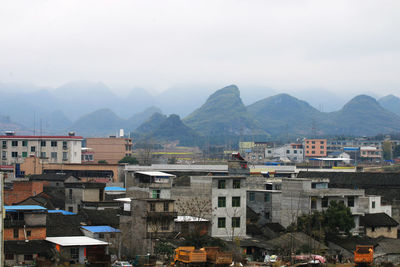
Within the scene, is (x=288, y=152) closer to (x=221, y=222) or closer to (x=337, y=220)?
(x=337, y=220)

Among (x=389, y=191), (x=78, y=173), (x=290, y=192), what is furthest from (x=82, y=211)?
(x=78, y=173)

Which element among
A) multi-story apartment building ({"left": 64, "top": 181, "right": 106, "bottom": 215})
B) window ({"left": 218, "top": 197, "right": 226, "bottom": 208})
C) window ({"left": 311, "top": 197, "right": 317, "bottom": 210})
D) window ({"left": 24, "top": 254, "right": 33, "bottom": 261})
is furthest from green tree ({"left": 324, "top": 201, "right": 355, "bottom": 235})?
window ({"left": 24, "top": 254, "right": 33, "bottom": 261})

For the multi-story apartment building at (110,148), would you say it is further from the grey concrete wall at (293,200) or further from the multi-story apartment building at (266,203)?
the grey concrete wall at (293,200)

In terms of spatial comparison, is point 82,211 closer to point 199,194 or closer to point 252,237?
point 199,194

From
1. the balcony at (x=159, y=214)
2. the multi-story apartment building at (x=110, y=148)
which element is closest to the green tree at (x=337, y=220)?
the balcony at (x=159, y=214)

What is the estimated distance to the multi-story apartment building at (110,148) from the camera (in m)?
132

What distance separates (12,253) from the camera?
33906mm

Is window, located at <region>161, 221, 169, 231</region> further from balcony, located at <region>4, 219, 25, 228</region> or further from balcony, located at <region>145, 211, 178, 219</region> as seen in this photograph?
balcony, located at <region>4, 219, 25, 228</region>

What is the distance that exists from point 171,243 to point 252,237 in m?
7.32

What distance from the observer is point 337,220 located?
43344 millimetres

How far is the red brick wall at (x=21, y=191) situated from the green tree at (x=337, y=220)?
19.1 metres

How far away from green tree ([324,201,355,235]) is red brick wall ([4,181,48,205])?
19076mm

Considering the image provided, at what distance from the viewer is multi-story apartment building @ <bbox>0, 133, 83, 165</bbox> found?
94938mm

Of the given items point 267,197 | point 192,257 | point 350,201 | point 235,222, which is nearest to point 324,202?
point 350,201
